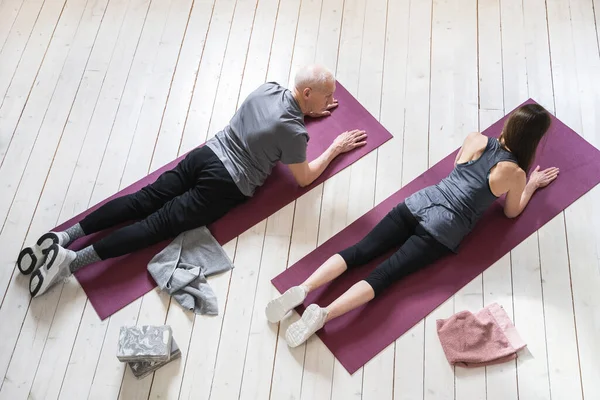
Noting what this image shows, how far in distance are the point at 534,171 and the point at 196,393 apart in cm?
186

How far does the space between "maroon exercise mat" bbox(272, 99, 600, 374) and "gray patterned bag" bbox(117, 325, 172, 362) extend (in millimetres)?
549

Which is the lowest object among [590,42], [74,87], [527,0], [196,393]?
[196,393]

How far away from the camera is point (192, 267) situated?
9.95 feet

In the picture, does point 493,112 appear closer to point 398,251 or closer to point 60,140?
point 398,251

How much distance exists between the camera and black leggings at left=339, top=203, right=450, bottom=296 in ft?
9.53

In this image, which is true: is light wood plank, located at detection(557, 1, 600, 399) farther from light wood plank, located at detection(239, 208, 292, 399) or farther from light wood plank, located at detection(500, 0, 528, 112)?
light wood plank, located at detection(239, 208, 292, 399)

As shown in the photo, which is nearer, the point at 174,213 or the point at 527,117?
the point at 527,117

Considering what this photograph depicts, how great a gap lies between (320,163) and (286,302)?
2.42ft

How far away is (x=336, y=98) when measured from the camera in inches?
137

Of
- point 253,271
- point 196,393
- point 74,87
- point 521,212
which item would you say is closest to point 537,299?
point 521,212

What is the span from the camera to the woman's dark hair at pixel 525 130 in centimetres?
269

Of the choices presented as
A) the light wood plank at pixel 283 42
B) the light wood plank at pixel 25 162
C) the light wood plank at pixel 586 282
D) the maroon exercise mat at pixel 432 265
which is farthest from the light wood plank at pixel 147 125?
the light wood plank at pixel 586 282

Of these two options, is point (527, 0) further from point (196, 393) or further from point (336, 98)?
point (196, 393)

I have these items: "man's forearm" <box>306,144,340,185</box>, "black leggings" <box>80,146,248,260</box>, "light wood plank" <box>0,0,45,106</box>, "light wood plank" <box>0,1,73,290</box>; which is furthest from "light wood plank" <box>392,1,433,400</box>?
"light wood plank" <box>0,0,45,106</box>
